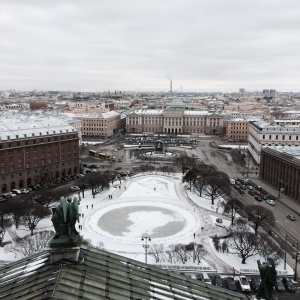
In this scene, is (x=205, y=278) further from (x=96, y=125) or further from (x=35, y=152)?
(x=96, y=125)

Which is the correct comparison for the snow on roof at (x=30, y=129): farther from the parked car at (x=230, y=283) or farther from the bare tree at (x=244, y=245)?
the parked car at (x=230, y=283)

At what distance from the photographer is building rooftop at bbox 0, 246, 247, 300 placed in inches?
526

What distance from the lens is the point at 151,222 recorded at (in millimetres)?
63531

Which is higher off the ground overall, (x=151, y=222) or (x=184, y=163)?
(x=184, y=163)

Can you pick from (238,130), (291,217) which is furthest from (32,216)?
(238,130)

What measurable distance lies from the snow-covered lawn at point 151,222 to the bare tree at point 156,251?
2.09 feet

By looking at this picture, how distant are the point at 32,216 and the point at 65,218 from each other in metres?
47.9

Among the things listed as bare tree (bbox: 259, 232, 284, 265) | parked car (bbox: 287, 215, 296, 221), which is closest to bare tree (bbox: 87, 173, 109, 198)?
parked car (bbox: 287, 215, 296, 221)

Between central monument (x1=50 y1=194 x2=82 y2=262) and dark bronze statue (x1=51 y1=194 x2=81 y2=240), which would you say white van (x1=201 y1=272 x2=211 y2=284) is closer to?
central monument (x1=50 y1=194 x2=82 y2=262)

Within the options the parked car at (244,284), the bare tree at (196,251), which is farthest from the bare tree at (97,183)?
the parked car at (244,284)

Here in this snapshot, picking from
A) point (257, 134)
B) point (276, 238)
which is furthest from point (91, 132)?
point (276, 238)

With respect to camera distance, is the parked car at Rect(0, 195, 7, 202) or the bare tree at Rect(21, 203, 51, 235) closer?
the bare tree at Rect(21, 203, 51, 235)

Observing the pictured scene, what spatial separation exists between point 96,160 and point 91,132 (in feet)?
207

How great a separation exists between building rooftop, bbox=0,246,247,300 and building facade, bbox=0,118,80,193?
249 feet
